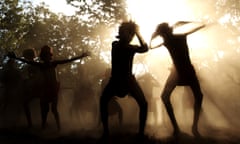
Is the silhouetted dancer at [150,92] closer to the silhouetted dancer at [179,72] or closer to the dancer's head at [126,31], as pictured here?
the silhouetted dancer at [179,72]

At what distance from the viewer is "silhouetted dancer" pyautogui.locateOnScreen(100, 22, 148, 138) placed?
794 cm

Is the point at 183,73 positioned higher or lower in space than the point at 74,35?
lower

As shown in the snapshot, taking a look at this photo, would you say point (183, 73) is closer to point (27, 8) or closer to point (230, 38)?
point (230, 38)

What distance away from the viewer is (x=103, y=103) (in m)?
7.99

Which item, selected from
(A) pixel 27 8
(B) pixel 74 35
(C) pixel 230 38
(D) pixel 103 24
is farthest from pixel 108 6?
(C) pixel 230 38

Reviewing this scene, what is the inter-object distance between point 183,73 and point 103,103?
1964mm

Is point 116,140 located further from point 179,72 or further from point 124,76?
point 179,72

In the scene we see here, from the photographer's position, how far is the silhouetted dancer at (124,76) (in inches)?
313

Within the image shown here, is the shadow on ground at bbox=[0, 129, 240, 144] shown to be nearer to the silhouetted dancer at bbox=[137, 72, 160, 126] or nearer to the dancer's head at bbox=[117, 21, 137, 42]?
the dancer's head at bbox=[117, 21, 137, 42]

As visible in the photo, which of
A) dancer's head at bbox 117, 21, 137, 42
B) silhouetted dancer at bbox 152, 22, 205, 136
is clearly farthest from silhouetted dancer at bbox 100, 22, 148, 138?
silhouetted dancer at bbox 152, 22, 205, 136

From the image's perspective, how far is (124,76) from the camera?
809 centimetres

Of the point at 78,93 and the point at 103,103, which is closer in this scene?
the point at 103,103

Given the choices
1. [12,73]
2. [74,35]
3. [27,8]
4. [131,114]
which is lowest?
[131,114]

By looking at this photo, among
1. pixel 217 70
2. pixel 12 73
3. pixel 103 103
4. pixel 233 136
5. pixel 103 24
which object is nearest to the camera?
pixel 103 103
